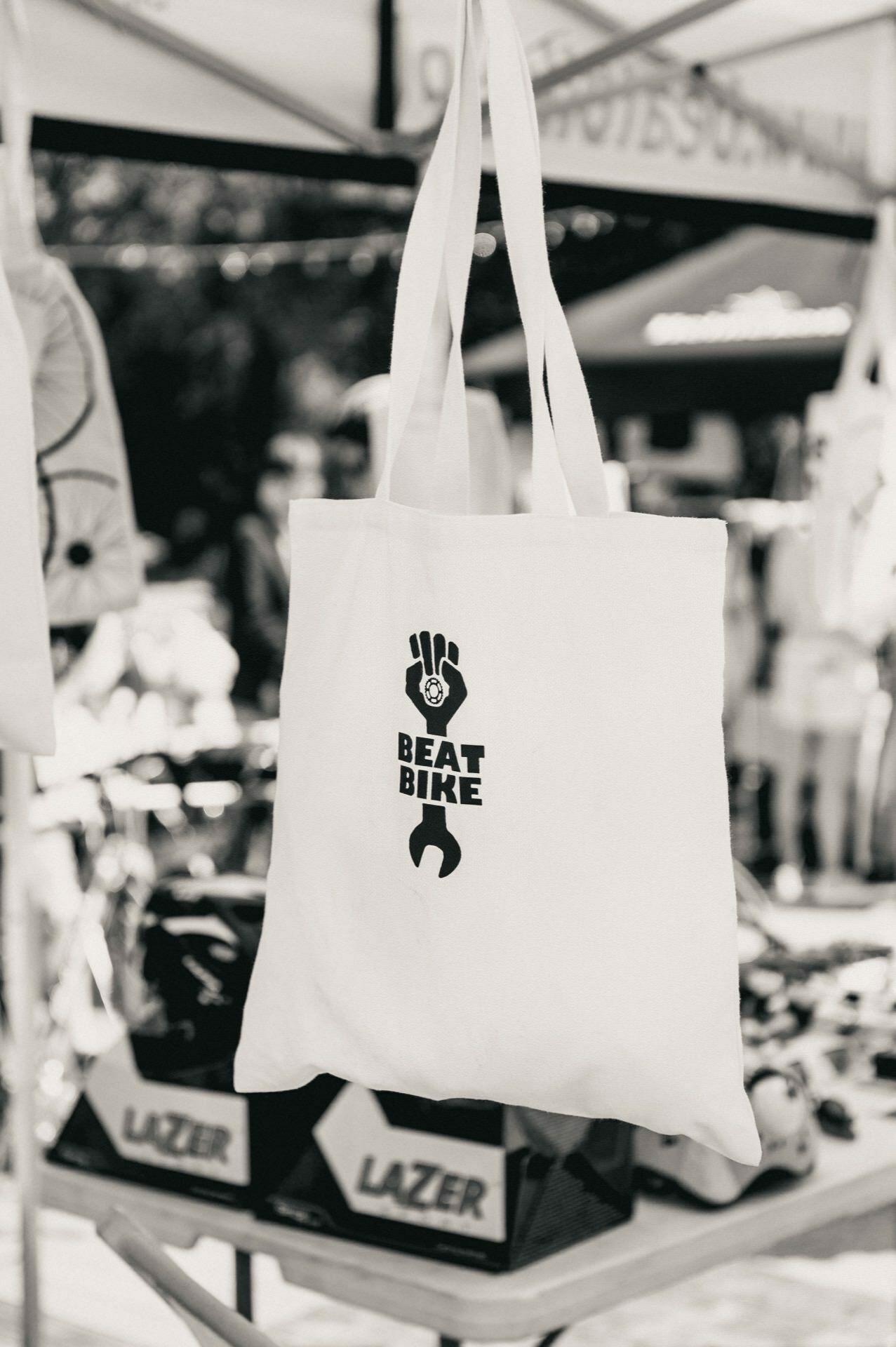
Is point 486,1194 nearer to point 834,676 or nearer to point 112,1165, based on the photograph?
point 112,1165

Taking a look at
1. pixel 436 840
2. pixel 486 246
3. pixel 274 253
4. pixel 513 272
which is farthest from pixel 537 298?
pixel 274 253

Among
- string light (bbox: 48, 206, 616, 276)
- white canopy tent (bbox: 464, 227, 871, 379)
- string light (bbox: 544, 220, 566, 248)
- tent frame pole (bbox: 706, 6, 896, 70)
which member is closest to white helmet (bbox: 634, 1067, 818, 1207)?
tent frame pole (bbox: 706, 6, 896, 70)

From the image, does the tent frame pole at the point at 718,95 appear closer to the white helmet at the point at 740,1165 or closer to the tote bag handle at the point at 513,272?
the tote bag handle at the point at 513,272

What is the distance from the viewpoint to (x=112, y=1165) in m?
2.52

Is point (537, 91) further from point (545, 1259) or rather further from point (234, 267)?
Result: point (234, 267)

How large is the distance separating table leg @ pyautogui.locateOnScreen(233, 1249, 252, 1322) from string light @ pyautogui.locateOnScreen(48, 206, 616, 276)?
9.36m

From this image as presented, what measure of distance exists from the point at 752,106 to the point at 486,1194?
6.98 feet

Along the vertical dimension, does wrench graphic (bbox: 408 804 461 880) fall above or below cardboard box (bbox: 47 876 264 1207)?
above

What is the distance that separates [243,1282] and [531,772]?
137 cm

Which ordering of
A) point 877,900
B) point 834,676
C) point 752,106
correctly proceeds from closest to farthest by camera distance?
point 752,106
point 834,676
point 877,900

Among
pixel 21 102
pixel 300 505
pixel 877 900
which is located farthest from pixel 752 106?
pixel 877 900

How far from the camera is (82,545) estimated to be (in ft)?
8.53

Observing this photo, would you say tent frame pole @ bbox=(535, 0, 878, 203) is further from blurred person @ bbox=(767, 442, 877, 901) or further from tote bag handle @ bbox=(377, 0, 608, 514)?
blurred person @ bbox=(767, 442, 877, 901)

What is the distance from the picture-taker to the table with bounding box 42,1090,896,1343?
79.5 inches
